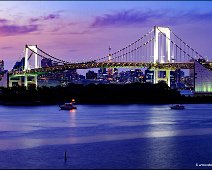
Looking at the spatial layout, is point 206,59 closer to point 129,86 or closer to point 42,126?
point 129,86

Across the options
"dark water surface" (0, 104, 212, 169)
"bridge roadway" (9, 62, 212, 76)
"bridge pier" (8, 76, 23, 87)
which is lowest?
"dark water surface" (0, 104, 212, 169)

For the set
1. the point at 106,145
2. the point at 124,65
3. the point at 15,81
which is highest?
the point at 124,65

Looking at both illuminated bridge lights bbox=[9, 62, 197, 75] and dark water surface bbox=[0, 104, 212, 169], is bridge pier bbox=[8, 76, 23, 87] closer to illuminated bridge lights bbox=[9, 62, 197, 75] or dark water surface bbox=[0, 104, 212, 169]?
illuminated bridge lights bbox=[9, 62, 197, 75]

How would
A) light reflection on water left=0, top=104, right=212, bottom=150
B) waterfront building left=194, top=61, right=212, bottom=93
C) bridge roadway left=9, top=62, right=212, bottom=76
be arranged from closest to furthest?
light reflection on water left=0, top=104, right=212, bottom=150, bridge roadway left=9, top=62, right=212, bottom=76, waterfront building left=194, top=61, right=212, bottom=93

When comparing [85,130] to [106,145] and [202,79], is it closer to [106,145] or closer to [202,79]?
[106,145]

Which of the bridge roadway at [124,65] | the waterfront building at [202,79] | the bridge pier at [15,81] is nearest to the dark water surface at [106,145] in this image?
the bridge roadway at [124,65]

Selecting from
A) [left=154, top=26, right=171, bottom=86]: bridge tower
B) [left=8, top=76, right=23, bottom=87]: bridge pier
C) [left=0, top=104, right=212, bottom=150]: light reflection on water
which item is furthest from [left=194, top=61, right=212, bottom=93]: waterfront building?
[left=0, top=104, right=212, bottom=150]: light reflection on water

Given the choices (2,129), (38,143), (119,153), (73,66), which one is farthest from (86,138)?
(73,66)

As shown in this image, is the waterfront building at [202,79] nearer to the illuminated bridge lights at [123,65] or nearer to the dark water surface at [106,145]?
the illuminated bridge lights at [123,65]

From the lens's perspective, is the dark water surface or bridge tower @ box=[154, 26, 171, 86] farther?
bridge tower @ box=[154, 26, 171, 86]

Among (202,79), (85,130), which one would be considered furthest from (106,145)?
(202,79)

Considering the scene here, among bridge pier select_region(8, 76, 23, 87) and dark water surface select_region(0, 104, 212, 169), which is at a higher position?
bridge pier select_region(8, 76, 23, 87)
